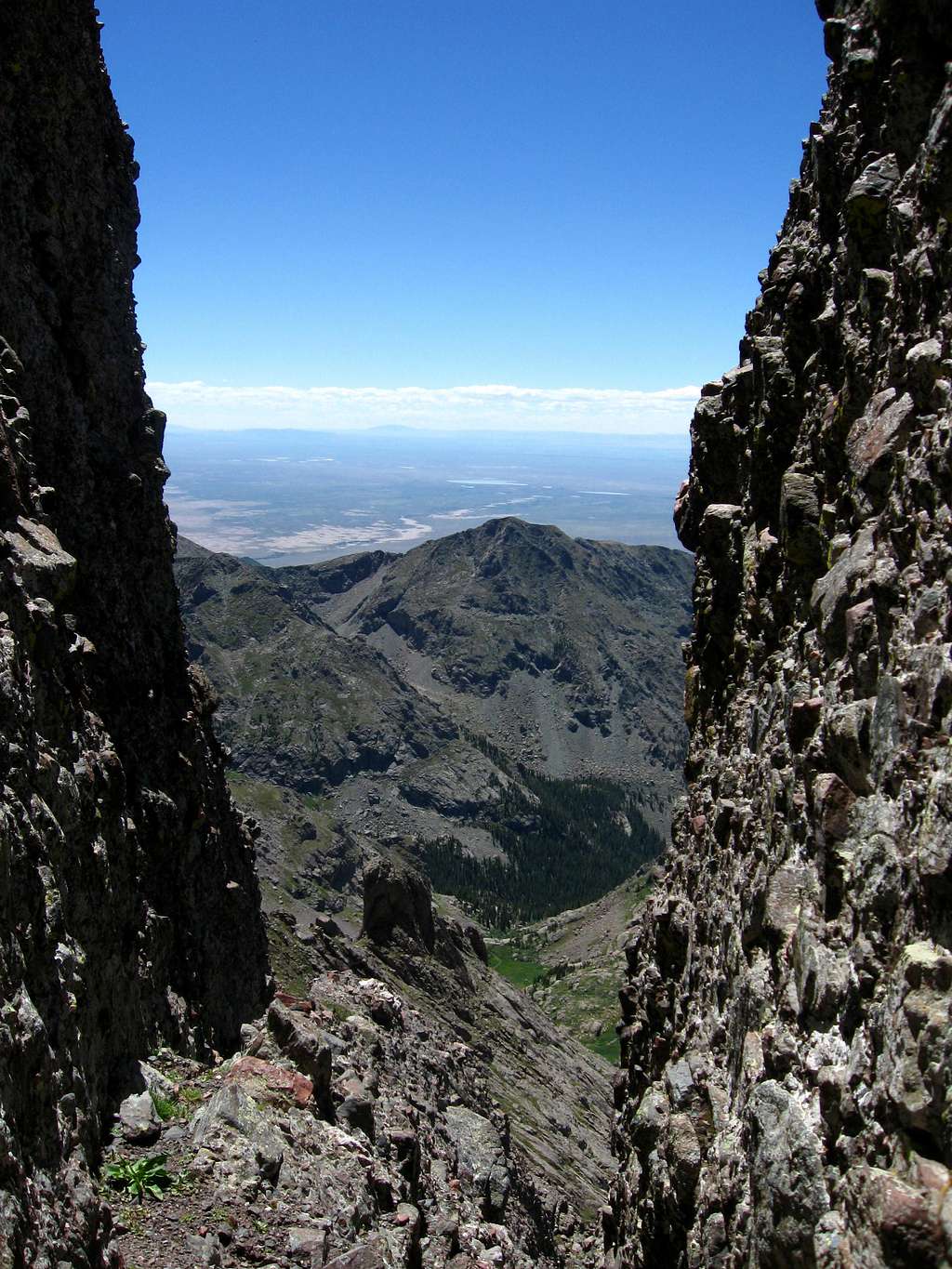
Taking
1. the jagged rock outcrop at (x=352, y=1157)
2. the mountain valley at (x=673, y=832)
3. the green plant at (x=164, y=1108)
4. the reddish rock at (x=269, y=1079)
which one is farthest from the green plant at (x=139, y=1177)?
the reddish rock at (x=269, y=1079)

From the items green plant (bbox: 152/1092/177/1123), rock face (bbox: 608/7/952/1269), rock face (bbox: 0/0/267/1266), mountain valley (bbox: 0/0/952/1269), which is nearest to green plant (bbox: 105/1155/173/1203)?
mountain valley (bbox: 0/0/952/1269)

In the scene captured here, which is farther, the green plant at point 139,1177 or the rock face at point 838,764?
the green plant at point 139,1177

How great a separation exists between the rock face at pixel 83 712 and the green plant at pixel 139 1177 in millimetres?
640

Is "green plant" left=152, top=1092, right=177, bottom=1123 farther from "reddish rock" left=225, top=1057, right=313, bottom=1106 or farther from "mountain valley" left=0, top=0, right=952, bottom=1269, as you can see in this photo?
"reddish rock" left=225, top=1057, right=313, bottom=1106

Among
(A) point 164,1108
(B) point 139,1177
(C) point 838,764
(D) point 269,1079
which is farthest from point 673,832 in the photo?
(B) point 139,1177

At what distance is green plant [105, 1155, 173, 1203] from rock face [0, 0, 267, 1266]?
640 millimetres

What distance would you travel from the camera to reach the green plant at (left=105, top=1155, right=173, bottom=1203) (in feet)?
58.0

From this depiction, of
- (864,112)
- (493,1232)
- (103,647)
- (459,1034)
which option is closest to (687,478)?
(864,112)

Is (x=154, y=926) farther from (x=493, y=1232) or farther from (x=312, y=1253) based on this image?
(x=493, y=1232)

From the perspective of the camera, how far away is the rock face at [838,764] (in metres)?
9.88

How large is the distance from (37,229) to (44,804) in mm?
17603

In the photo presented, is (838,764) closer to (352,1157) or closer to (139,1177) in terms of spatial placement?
(139,1177)

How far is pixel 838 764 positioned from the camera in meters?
13.1

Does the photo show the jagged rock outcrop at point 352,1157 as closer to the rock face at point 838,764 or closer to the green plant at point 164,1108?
the green plant at point 164,1108
